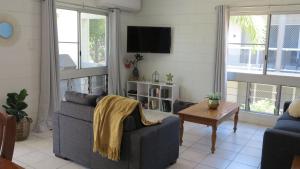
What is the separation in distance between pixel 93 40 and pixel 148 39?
117 cm

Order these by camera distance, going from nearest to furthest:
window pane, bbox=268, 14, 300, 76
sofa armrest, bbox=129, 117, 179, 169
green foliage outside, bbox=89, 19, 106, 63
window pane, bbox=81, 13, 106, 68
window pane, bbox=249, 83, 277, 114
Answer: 1. sofa armrest, bbox=129, 117, 179, 169
2. window pane, bbox=268, 14, 300, 76
3. window pane, bbox=249, 83, 277, 114
4. window pane, bbox=81, 13, 106, 68
5. green foliage outside, bbox=89, 19, 106, 63

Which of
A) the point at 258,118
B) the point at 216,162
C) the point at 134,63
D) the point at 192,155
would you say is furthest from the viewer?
the point at 134,63

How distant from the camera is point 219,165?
11.3 ft

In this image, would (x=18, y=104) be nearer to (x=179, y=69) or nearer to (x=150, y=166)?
(x=150, y=166)

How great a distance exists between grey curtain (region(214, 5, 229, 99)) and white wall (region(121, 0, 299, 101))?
17cm

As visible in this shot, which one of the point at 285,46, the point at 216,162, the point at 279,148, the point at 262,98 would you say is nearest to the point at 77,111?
the point at 216,162

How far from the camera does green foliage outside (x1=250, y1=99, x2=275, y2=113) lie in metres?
5.23

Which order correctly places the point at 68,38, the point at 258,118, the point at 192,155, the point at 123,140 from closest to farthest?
the point at 123,140 < the point at 192,155 < the point at 68,38 < the point at 258,118

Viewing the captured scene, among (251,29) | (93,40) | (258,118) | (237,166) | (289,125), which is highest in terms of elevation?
(251,29)

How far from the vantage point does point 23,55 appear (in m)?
4.27

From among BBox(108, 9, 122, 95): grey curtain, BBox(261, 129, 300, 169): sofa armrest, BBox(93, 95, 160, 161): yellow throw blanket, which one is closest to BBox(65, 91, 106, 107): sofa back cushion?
BBox(93, 95, 160, 161): yellow throw blanket

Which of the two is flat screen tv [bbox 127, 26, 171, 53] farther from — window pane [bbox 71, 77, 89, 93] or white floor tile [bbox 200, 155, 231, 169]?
white floor tile [bbox 200, 155, 231, 169]

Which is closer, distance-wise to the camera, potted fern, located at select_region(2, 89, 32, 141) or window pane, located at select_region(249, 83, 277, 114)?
potted fern, located at select_region(2, 89, 32, 141)

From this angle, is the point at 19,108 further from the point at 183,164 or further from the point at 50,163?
the point at 183,164
